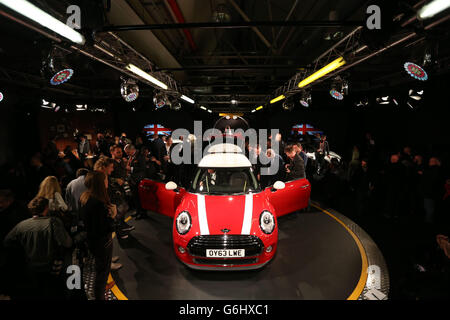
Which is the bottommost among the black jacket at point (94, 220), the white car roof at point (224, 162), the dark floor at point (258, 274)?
the dark floor at point (258, 274)

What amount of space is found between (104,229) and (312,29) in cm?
641

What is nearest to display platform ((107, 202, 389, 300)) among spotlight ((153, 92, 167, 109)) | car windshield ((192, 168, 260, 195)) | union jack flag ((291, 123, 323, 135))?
car windshield ((192, 168, 260, 195))

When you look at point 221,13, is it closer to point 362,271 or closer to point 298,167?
point 298,167

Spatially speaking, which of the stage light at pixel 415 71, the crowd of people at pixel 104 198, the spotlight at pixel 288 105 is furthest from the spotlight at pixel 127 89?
the spotlight at pixel 288 105

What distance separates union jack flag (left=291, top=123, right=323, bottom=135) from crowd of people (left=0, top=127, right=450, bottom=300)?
16.8 feet

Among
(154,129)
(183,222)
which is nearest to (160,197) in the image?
(183,222)

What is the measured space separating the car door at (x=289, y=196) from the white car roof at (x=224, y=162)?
71 centimetres

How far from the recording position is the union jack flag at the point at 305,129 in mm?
15375

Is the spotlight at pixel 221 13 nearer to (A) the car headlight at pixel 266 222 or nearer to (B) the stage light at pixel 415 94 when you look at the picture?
(A) the car headlight at pixel 266 222

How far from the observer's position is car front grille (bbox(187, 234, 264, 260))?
303 centimetres

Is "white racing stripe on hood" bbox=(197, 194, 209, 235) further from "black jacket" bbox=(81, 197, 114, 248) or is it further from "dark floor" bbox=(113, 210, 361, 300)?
"black jacket" bbox=(81, 197, 114, 248)

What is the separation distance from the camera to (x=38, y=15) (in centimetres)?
229
